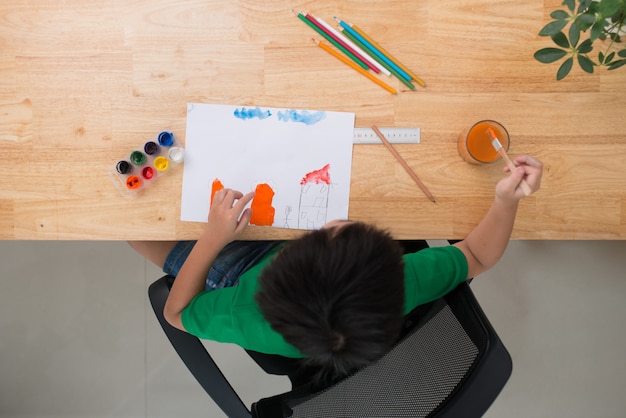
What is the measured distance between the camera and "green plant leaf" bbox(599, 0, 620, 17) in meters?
0.71

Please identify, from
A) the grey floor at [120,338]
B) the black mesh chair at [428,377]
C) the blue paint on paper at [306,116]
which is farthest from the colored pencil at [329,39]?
the grey floor at [120,338]

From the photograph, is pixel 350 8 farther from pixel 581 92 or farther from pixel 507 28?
pixel 581 92

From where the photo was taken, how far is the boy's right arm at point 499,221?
879mm

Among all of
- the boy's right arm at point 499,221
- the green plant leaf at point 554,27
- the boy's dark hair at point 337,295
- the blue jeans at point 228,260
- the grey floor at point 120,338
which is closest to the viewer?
the boy's dark hair at point 337,295

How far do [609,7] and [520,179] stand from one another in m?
0.30

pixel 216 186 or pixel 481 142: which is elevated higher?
pixel 481 142

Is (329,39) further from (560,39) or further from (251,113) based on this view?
(560,39)

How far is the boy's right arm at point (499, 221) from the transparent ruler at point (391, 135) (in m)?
0.18

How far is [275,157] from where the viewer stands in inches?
36.6

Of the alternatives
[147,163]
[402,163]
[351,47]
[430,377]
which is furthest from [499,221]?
[147,163]

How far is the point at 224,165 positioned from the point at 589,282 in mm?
1270

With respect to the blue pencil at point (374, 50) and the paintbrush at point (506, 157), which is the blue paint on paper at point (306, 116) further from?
the paintbrush at point (506, 157)

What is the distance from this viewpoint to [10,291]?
5.13 feet

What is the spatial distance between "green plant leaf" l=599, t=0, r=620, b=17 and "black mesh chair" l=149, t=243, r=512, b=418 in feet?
1.54
